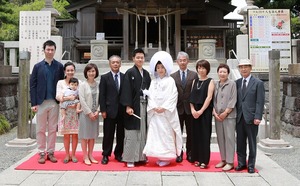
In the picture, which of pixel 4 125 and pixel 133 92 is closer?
pixel 133 92

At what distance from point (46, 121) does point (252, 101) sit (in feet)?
11.4

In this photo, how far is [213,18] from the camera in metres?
18.2

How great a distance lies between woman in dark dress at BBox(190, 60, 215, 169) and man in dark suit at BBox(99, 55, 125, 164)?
1248 mm

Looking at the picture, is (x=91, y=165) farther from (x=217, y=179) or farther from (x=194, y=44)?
(x=194, y=44)

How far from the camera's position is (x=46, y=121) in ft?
16.1

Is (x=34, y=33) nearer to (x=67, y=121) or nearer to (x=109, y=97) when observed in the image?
(x=67, y=121)

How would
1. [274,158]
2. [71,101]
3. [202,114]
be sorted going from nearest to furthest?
[202,114], [71,101], [274,158]

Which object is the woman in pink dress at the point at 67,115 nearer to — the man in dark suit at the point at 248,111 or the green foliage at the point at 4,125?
the man in dark suit at the point at 248,111

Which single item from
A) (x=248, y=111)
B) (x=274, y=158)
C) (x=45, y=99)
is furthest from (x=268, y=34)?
(x=45, y=99)

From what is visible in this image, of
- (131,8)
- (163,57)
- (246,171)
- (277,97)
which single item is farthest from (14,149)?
(131,8)

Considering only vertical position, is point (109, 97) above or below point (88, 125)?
above

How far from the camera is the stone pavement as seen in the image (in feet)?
12.7

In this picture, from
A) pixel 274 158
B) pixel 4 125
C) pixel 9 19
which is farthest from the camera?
pixel 9 19

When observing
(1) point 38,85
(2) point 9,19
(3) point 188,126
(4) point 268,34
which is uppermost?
(2) point 9,19
